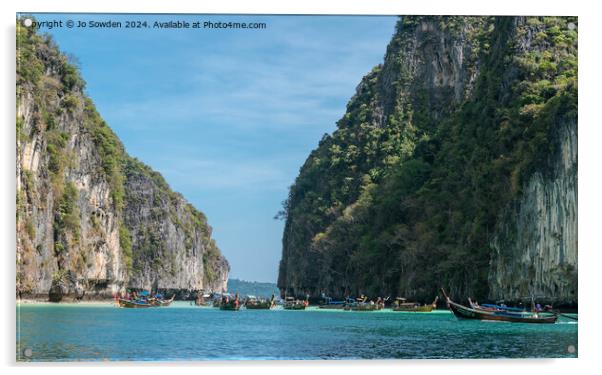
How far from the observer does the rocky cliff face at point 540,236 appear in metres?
27.5

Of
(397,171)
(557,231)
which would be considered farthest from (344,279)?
(557,231)

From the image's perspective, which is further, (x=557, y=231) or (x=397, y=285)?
(x=397, y=285)

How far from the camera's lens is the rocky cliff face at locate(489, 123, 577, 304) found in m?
27.5

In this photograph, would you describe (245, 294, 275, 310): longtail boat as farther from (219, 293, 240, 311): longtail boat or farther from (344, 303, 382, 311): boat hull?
(344, 303, 382, 311): boat hull

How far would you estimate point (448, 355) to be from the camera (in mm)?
→ 18625

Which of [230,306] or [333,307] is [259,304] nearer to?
[230,306]

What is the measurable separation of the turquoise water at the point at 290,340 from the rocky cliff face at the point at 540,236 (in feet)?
7.43

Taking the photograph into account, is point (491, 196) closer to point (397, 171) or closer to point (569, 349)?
point (397, 171)

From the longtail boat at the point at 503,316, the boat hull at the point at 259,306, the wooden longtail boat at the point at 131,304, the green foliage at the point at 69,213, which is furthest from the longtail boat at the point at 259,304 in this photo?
the longtail boat at the point at 503,316

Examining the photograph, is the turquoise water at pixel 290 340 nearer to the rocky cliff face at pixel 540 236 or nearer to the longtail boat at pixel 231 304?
the rocky cliff face at pixel 540 236

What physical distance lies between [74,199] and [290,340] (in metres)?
25.3
